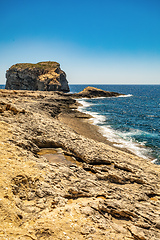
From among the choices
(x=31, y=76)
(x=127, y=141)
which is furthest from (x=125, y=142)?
(x=31, y=76)

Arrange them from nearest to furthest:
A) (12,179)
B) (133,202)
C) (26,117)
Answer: (12,179)
(133,202)
(26,117)

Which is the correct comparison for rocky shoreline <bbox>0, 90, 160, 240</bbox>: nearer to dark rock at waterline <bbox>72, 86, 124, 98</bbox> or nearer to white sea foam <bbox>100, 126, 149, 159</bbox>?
white sea foam <bbox>100, 126, 149, 159</bbox>

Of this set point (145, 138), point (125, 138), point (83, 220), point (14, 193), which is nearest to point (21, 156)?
point (14, 193)

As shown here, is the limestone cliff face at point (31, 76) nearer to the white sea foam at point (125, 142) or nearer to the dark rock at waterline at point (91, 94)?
the dark rock at waterline at point (91, 94)

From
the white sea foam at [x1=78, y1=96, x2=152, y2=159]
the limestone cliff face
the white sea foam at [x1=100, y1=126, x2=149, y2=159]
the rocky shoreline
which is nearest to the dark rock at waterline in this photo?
the limestone cliff face

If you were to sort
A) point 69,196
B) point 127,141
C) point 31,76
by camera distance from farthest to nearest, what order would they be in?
point 31,76 → point 127,141 → point 69,196

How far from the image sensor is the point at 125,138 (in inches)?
1366

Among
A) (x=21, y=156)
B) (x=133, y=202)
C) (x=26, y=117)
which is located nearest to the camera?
(x=133, y=202)

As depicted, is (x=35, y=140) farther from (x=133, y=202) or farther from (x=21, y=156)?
(x=133, y=202)

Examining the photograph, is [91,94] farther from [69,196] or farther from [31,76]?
[69,196]

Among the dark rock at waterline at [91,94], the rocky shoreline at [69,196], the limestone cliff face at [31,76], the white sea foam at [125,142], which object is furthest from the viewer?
the limestone cliff face at [31,76]

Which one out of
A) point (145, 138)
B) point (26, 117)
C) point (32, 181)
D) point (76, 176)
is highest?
point (26, 117)

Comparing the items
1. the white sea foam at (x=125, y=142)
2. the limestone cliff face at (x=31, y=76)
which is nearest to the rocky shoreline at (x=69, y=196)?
the white sea foam at (x=125, y=142)

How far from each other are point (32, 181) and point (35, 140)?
6372 millimetres
